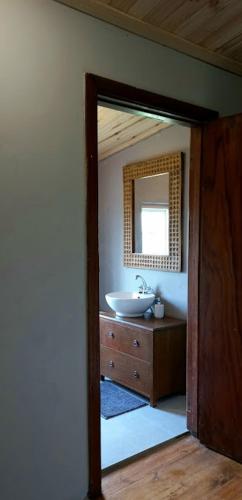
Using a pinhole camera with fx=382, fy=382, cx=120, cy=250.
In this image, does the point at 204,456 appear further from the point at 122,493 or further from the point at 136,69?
the point at 136,69

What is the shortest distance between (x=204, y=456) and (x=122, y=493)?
0.57m

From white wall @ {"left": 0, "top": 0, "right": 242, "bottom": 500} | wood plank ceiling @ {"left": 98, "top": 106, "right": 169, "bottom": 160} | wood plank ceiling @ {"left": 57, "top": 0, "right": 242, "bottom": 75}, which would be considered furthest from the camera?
wood plank ceiling @ {"left": 98, "top": 106, "right": 169, "bottom": 160}

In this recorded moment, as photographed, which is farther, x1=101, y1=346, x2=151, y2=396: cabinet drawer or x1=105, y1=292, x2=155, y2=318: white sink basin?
x1=105, y1=292, x2=155, y2=318: white sink basin

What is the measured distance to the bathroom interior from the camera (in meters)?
2.79

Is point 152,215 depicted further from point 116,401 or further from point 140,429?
point 140,429

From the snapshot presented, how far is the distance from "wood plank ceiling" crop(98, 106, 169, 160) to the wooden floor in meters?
2.29

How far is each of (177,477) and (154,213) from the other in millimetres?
2099

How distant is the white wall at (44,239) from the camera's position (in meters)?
1.55

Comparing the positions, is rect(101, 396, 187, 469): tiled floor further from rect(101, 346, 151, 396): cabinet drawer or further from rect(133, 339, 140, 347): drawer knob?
rect(133, 339, 140, 347): drawer knob

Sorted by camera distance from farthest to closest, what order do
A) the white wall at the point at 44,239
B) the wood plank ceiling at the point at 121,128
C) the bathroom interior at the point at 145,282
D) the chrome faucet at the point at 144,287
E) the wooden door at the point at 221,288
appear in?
the chrome faucet at the point at 144,287, the wood plank ceiling at the point at 121,128, the bathroom interior at the point at 145,282, the wooden door at the point at 221,288, the white wall at the point at 44,239

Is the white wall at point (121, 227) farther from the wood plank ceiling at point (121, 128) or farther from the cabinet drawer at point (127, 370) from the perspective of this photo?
the cabinet drawer at point (127, 370)

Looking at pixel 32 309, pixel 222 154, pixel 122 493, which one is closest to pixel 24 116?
pixel 32 309

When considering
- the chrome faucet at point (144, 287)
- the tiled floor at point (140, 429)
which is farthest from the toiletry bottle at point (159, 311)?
the tiled floor at point (140, 429)

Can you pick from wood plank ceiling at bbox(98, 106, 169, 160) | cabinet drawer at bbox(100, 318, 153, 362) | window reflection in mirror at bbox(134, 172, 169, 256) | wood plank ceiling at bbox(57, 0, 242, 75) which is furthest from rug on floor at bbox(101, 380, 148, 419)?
wood plank ceiling at bbox(57, 0, 242, 75)
